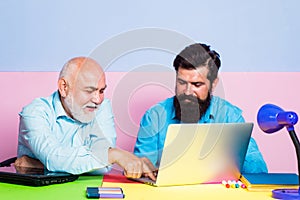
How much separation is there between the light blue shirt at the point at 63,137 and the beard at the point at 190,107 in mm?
273

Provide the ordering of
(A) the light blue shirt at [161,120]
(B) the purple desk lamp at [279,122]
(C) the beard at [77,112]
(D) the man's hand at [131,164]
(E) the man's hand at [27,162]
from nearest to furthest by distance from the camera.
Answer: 1. (B) the purple desk lamp at [279,122]
2. (D) the man's hand at [131,164]
3. (E) the man's hand at [27,162]
4. (C) the beard at [77,112]
5. (A) the light blue shirt at [161,120]

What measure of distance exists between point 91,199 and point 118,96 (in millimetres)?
927


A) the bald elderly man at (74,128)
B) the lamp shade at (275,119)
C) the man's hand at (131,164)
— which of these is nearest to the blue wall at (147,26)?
the bald elderly man at (74,128)

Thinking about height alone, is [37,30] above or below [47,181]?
above

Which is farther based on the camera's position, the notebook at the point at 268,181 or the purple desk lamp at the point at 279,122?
the notebook at the point at 268,181

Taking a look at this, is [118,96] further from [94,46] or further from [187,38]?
[187,38]

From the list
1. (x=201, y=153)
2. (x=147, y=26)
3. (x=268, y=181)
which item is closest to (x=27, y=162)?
(x=201, y=153)

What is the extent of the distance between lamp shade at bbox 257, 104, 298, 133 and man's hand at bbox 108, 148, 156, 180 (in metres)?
0.35

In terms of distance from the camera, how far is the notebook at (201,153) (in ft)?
4.14

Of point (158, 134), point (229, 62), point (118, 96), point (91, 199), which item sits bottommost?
point (91, 199)

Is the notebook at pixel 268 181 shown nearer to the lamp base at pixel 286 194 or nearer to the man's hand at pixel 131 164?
the lamp base at pixel 286 194

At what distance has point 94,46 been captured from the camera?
2150mm

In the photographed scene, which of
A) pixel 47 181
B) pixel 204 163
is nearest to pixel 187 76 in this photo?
pixel 204 163

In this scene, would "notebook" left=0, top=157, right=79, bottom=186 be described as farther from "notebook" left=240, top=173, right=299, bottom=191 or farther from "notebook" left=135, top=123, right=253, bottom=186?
"notebook" left=240, top=173, right=299, bottom=191
